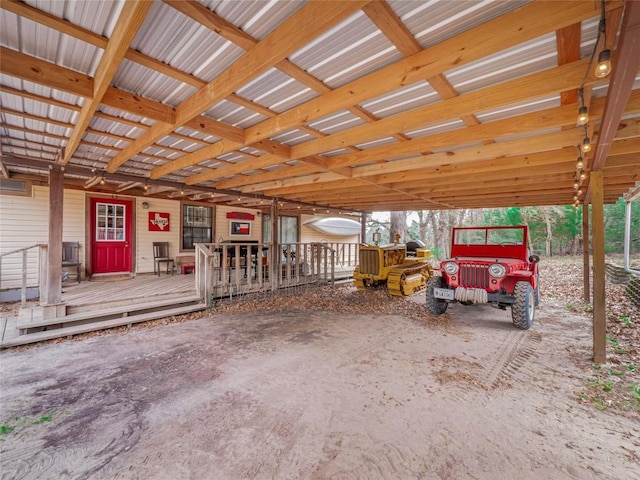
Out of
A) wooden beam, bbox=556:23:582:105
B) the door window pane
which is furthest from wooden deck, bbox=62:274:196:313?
wooden beam, bbox=556:23:582:105

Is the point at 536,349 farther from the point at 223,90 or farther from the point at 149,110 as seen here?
the point at 149,110

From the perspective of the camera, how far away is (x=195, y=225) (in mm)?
9336

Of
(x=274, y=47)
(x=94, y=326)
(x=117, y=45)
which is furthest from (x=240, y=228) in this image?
(x=274, y=47)

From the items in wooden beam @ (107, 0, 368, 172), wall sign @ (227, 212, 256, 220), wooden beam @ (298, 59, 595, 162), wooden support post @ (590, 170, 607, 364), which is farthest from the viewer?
wall sign @ (227, 212, 256, 220)

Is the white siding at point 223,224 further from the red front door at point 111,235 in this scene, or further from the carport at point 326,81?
the carport at point 326,81

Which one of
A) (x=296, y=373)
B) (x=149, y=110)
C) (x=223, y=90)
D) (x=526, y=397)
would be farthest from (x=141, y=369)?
(x=526, y=397)

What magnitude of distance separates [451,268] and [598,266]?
2.21m

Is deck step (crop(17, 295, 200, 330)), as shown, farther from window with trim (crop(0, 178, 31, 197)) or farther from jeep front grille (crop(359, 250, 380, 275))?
jeep front grille (crop(359, 250, 380, 275))

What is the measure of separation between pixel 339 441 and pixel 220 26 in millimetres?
3165

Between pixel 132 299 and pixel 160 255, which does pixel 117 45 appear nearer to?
pixel 132 299

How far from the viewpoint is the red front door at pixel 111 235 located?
289 inches

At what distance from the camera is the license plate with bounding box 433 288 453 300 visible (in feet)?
17.9

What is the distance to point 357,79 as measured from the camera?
2.54m

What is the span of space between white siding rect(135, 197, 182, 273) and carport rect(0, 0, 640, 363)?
327cm
